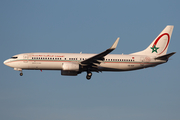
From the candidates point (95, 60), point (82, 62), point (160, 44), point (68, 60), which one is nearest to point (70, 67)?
point (68, 60)

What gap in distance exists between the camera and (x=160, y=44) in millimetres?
59938

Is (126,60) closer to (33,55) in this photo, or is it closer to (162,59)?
(162,59)

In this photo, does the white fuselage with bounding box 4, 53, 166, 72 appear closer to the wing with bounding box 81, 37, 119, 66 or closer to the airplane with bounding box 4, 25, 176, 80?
the airplane with bounding box 4, 25, 176, 80

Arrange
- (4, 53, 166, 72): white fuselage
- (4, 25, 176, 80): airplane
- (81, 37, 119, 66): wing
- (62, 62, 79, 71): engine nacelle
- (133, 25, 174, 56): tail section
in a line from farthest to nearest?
1. (133, 25, 174, 56): tail section
2. (4, 53, 166, 72): white fuselage
3. (4, 25, 176, 80): airplane
4. (62, 62, 79, 71): engine nacelle
5. (81, 37, 119, 66): wing

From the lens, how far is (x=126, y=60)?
185ft

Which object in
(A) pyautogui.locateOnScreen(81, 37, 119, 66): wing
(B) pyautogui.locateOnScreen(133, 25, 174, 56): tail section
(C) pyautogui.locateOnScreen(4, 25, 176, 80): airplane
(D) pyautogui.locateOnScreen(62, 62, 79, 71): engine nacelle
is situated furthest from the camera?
(B) pyautogui.locateOnScreen(133, 25, 174, 56): tail section

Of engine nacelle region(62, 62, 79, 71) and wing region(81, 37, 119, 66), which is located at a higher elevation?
wing region(81, 37, 119, 66)

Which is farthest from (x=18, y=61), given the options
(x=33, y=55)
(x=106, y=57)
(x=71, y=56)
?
(x=106, y=57)

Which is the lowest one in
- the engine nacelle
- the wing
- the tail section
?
the engine nacelle

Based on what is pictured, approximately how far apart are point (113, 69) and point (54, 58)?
9.69 metres

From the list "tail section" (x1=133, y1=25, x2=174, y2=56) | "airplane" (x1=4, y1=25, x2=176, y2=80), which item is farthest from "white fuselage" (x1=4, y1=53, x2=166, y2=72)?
"tail section" (x1=133, y1=25, x2=174, y2=56)

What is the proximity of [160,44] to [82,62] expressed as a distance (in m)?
15.1

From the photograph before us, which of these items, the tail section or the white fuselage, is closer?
the white fuselage

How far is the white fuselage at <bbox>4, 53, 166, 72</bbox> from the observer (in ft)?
178
